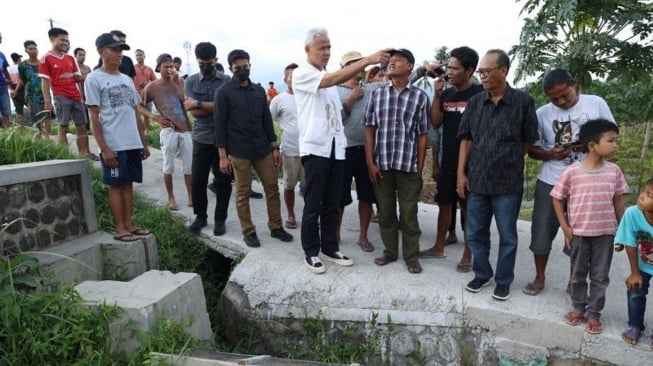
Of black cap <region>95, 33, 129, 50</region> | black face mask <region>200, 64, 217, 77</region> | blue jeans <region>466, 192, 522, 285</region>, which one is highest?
black cap <region>95, 33, 129, 50</region>

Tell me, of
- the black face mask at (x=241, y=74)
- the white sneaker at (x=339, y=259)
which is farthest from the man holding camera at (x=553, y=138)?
the black face mask at (x=241, y=74)

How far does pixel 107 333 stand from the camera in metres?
2.77

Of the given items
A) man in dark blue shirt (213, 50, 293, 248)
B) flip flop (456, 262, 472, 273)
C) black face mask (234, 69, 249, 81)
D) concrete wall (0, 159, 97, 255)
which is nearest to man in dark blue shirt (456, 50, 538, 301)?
flip flop (456, 262, 472, 273)

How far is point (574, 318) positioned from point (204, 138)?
354 cm

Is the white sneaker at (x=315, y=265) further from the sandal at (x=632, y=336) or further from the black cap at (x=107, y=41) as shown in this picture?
the black cap at (x=107, y=41)

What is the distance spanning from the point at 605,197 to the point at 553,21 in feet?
15.8

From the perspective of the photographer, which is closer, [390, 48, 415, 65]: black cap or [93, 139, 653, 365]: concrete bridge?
[93, 139, 653, 365]: concrete bridge

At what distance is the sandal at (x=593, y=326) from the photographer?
2.76 metres

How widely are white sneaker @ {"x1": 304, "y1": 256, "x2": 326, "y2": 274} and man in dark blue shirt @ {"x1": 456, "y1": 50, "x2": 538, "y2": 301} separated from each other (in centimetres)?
114

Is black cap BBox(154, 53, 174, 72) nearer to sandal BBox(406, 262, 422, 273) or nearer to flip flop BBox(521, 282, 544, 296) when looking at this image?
sandal BBox(406, 262, 422, 273)

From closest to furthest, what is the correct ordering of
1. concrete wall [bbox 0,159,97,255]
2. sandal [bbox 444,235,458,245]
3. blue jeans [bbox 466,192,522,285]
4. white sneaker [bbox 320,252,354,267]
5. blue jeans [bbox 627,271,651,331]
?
blue jeans [bbox 627,271,651,331]
blue jeans [bbox 466,192,522,285]
concrete wall [bbox 0,159,97,255]
white sneaker [bbox 320,252,354,267]
sandal [bbox 444,235,458,245]

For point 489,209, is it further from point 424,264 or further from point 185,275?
point 185,275

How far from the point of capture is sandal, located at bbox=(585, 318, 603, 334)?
2758 millimetres

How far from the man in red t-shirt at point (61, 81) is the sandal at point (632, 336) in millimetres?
6024
